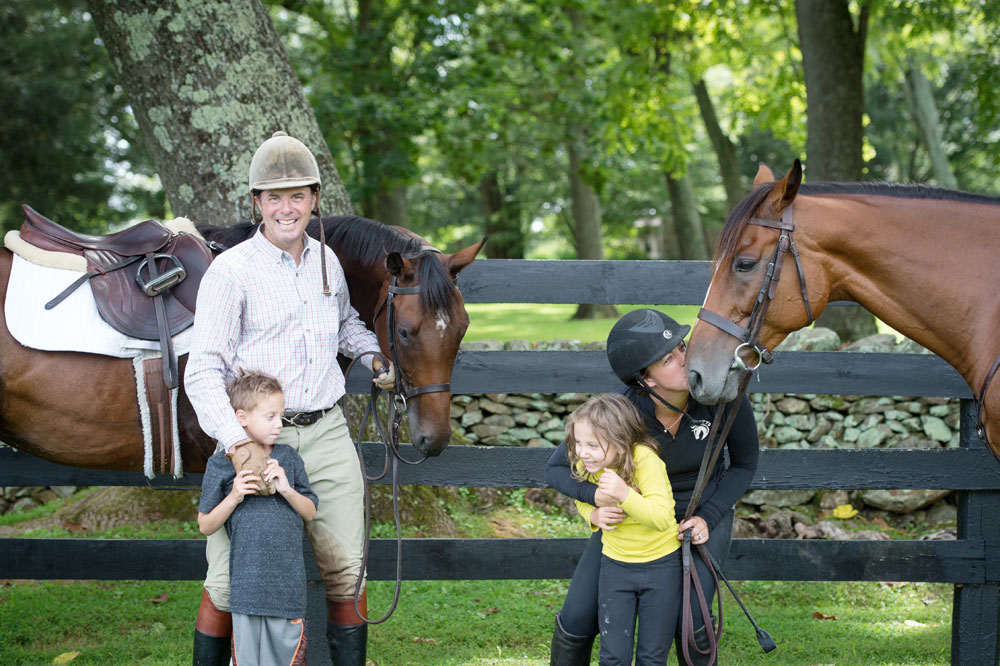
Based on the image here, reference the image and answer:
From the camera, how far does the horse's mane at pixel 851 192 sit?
8.58ft

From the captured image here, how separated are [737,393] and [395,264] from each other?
4.06ft

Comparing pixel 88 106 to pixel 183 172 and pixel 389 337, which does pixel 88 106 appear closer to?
pixel 183 172

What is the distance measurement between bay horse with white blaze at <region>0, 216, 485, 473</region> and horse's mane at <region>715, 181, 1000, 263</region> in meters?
0.88

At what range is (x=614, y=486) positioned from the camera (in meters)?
2.29

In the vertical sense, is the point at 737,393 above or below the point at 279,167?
below

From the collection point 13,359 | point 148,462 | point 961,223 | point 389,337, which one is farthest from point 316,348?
point 961,223

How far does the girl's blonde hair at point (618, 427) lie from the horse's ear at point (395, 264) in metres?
0.86

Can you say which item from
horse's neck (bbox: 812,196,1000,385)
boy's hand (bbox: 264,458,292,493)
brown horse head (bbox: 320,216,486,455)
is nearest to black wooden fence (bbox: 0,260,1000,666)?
brown horse head (bbox: 320,216,486,455)

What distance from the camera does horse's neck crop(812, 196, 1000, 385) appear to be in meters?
2.66

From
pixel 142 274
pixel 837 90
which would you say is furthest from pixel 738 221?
pixel 837 90

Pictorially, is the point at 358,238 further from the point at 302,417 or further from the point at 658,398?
the point at 658,398

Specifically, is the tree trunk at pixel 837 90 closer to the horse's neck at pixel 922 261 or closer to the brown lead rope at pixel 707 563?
the horse's neck at pixel 922 261

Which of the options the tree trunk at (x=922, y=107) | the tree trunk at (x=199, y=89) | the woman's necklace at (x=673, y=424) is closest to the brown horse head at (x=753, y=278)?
the woman's necklace at (x=673, y=424)

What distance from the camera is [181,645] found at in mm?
3703
